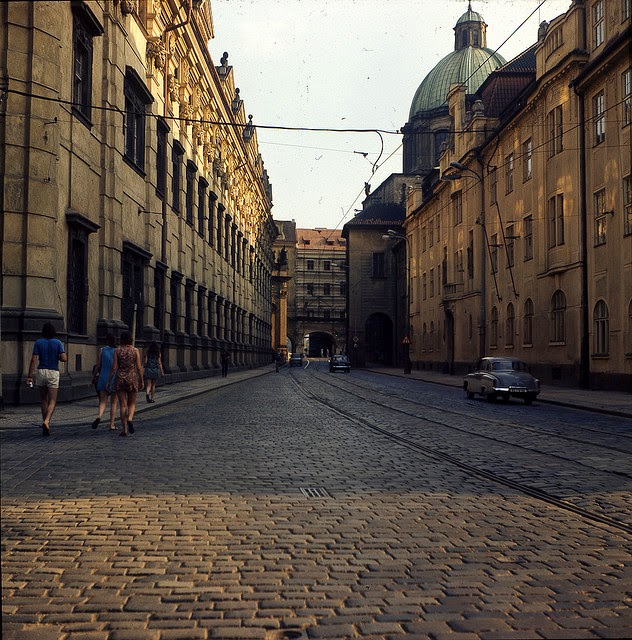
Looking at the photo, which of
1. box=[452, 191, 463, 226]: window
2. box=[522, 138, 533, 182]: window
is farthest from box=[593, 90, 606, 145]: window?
box=[452, 191, 463, 226]: window

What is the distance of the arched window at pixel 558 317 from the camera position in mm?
32062

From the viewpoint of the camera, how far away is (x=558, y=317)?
3250 cm

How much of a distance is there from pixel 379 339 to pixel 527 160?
47737mm

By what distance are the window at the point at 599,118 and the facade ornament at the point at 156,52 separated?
15.8 metres

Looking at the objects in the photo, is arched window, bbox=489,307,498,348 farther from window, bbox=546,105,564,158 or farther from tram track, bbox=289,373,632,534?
tram track, bbox=289,373,632,534

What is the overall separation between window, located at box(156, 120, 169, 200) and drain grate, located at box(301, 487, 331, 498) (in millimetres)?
22940

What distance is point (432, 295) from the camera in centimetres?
5959

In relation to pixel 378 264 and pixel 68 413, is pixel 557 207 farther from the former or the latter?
pixel 378 264

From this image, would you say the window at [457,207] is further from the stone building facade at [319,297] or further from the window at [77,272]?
the stone building facade at [319,297]

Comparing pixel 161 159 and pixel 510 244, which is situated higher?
pixel 161 159

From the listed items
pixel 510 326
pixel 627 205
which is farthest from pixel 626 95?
pixel 510 326

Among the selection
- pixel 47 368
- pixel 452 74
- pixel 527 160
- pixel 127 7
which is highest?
pixel 452 74

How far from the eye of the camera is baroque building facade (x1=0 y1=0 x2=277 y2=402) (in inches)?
681

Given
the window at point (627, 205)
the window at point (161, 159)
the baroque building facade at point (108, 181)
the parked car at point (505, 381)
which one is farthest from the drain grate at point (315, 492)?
the window at point (161, 159)
